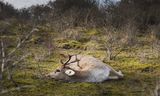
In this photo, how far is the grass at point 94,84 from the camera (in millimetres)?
8070

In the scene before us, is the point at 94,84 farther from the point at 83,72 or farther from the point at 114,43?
the point at 114,43

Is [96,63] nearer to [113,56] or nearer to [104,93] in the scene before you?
[104,93]

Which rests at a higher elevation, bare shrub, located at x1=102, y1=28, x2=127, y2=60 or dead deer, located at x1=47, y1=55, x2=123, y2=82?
bare shrub, located at x1=102, y1=28, x2=127, y2=60

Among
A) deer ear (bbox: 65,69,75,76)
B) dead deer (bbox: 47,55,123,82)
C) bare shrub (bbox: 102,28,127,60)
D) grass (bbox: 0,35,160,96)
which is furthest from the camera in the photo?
bare shrub (bbox: 102,28,127,60)

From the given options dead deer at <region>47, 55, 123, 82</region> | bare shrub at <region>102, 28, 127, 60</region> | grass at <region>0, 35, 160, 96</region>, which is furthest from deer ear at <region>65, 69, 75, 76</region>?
bare shrub at <region>102, 28, 127, 60</region>

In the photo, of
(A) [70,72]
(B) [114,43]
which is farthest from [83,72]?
(B) [114,43]

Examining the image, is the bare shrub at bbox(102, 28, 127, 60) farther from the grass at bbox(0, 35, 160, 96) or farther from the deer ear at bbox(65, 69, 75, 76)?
the deer ear at bbox(65, 69, 75, 76)

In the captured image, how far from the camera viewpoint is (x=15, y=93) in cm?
783

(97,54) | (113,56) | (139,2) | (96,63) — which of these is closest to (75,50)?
(97,54)

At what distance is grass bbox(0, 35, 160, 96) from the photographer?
8070 millimetres

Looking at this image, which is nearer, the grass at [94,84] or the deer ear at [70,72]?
the grass at [94,84]

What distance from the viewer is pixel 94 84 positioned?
8750mm

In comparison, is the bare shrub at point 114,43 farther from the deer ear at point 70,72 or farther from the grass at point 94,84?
the deer ear at point 70,72

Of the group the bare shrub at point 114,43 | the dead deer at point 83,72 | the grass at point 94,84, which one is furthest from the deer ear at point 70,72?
the bare shrub at point 114,43
